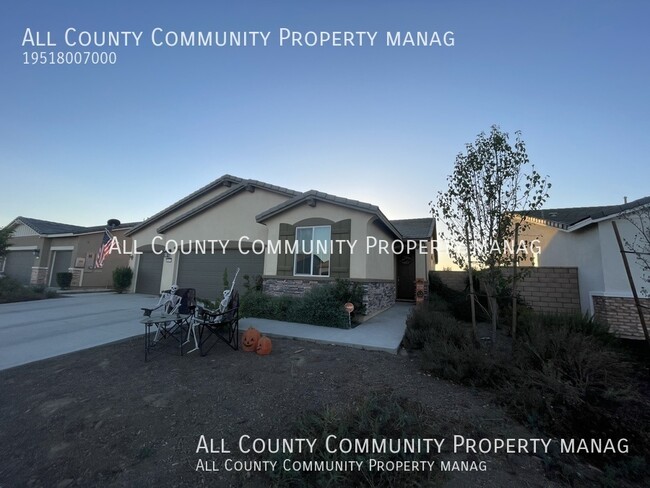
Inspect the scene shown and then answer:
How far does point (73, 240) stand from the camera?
16031 mm

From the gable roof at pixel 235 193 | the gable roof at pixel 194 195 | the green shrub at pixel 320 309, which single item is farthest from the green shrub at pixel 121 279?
the green shrub at pixel 320 309

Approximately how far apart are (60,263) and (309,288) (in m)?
18.3

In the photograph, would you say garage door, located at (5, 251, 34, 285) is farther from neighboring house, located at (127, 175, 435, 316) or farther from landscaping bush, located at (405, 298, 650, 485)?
landscaping bush, located at (405, 298, 650, 485)

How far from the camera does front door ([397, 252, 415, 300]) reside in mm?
13434

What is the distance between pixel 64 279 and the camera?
48.1 feet

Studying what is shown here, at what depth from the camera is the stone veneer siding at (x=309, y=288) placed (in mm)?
7989

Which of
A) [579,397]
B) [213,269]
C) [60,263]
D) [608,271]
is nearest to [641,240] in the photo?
[608,271]

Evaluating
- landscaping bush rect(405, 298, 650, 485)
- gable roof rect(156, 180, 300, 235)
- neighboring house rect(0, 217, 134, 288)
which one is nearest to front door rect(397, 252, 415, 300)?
gable roof rect(156, 180, 300, 235)

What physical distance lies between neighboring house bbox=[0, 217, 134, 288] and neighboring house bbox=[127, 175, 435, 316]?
2.58 m

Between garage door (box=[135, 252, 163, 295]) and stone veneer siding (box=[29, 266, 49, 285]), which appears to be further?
stone veneer siding (box=[29, 266, 49, 285])

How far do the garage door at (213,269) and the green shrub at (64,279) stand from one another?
7556 millimetres

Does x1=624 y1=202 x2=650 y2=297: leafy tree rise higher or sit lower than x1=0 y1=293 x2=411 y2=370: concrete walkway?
higher

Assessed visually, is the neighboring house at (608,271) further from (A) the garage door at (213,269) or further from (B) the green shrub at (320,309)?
(A) the garage door at (213,269)

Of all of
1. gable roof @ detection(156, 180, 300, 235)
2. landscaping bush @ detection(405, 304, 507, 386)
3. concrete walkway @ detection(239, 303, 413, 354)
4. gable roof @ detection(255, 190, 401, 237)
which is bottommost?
concrete walkway @ detection(239, 303, 413, 354)
